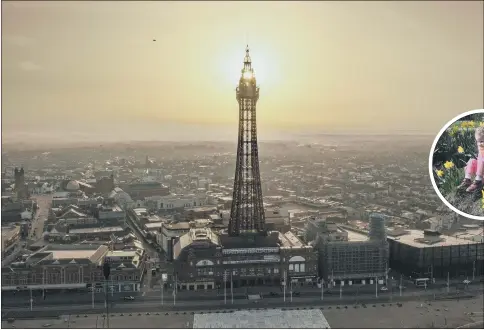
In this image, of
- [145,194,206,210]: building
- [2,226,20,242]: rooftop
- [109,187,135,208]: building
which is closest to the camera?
[2,226,20,242]: rooftop

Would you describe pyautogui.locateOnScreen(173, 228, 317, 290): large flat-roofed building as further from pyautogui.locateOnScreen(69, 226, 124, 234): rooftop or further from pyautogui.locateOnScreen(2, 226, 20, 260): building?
pyautogui.locateOnScreen(2, 226, 20, 260): building

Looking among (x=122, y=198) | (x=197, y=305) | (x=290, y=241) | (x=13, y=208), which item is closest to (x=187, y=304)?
(x=197, y=305)

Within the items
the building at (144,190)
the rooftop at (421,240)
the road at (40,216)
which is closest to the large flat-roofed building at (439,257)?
the rooftop at (421,240)

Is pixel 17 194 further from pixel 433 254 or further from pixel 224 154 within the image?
pixel 433 254

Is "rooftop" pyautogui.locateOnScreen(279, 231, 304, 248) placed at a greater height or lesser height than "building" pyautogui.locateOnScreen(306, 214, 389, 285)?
greater

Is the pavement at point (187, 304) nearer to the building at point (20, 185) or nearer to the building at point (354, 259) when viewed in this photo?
the building at point (354, 259)

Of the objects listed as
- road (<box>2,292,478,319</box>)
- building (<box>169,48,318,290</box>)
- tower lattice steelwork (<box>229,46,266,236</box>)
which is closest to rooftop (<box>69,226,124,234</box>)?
building (<box>169,48,318,290</box>)
